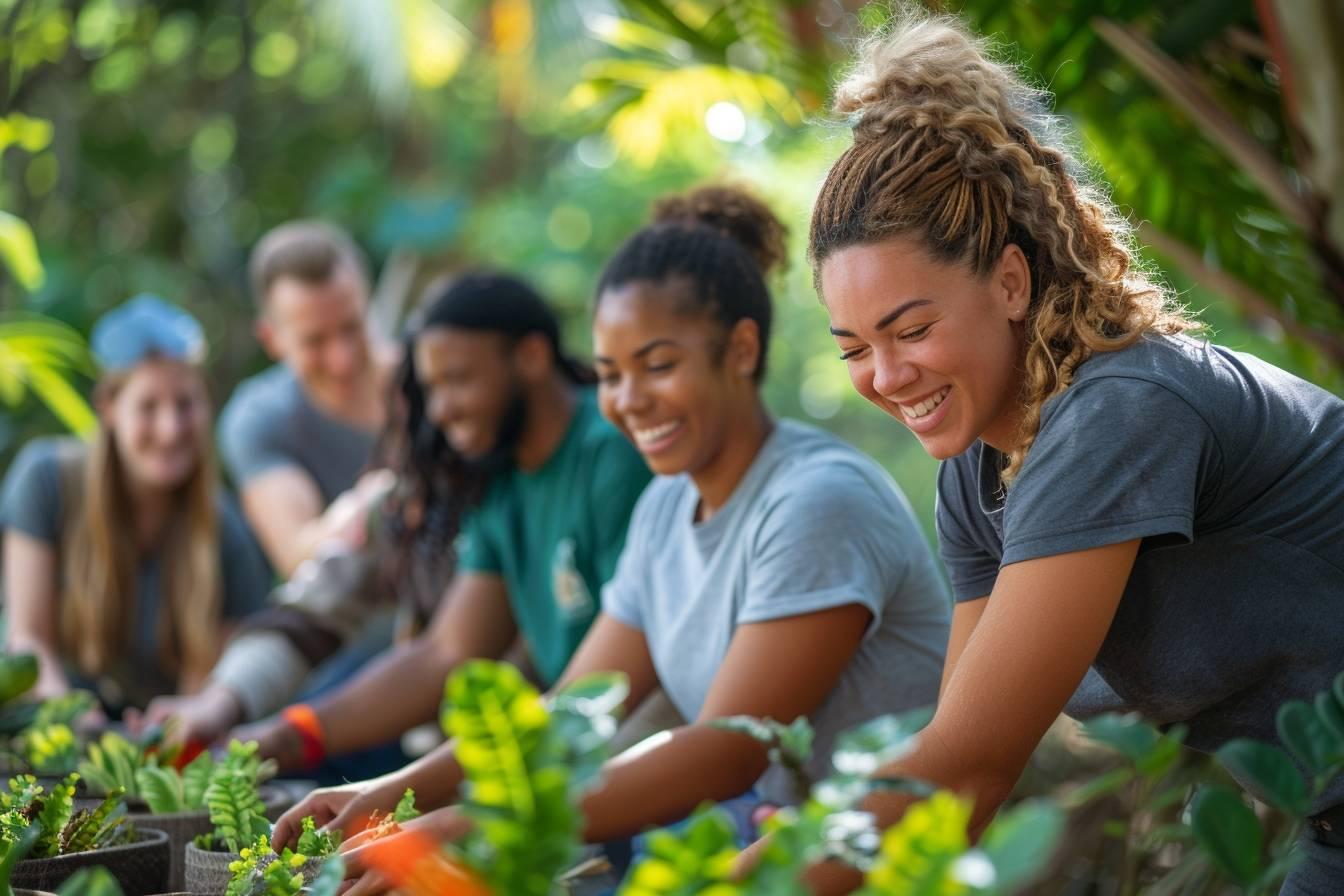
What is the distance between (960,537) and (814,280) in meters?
0.30

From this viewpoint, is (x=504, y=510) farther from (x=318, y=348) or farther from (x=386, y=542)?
(x=318, y=348)

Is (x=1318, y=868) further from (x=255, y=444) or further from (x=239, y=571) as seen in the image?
(x=255, y=444)

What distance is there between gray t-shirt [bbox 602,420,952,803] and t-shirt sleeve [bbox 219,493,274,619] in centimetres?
188

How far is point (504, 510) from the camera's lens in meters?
2.92

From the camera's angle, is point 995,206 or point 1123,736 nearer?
point 1123,736

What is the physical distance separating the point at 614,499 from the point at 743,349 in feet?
2.05

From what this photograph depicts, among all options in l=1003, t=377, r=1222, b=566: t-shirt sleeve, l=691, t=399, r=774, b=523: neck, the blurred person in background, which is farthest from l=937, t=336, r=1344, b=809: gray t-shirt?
the blurred person in background

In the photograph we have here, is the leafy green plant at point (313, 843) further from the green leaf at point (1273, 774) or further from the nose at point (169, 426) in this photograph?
the nose at point (169, 426)

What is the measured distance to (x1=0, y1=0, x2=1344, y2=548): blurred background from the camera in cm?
245

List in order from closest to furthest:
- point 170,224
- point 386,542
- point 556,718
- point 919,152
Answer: point 556,718
point 919,152
point 386,542
point 170,224

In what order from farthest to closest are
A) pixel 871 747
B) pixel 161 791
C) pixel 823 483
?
pixel 823 483, pixel 161 791, pixel 871 747

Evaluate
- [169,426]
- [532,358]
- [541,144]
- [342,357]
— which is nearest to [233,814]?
[532,358]

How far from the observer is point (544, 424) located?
293 cm

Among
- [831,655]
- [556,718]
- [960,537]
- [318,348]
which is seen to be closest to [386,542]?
[318,348]
